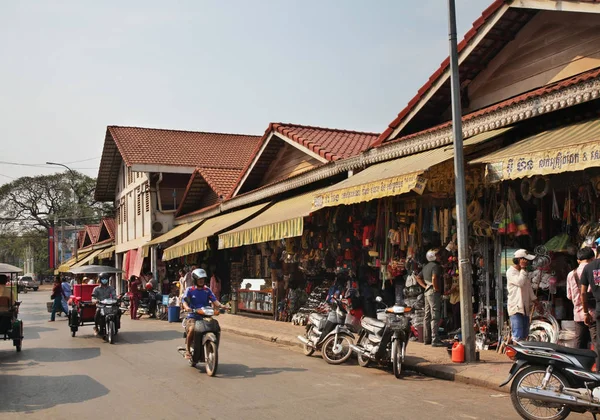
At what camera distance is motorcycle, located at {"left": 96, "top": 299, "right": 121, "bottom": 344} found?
15027mm

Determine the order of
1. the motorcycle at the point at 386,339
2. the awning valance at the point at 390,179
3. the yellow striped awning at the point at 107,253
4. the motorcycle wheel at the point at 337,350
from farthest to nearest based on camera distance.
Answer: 1. the yellow striped awning at the point at 107,253
2. the motorcycle wheel at the point at 337,350
3. the awning valance at the point at 390,179
4. the motorcycle at the point at 386,339

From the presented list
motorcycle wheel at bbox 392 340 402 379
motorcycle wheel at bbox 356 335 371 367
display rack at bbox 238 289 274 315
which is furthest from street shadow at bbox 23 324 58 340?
motorcycle wheel at bbox 392 340 402 379

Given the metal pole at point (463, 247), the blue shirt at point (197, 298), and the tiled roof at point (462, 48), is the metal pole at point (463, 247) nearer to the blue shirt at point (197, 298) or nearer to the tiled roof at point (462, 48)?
the tiled roof at point (462, 48)

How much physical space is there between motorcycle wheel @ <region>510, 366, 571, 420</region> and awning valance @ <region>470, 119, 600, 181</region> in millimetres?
2805

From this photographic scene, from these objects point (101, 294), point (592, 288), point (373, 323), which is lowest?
point (373, 323)

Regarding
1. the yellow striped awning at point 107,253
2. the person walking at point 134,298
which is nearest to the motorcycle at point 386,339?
the person walking at point 134,298

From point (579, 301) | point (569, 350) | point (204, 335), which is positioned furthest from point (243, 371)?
point (569, 350)

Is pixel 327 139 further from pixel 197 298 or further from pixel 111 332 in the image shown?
pixel 197 298

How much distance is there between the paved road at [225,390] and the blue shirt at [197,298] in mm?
1040

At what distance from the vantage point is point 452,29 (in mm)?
10398

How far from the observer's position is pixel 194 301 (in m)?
10.6

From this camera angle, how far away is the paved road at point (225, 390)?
7.25m

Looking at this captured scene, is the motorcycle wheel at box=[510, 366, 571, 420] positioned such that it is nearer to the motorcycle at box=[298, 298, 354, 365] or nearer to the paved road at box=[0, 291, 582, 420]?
the paved road at box=[0, 291, 582, 420]

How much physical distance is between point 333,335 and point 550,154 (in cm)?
468
